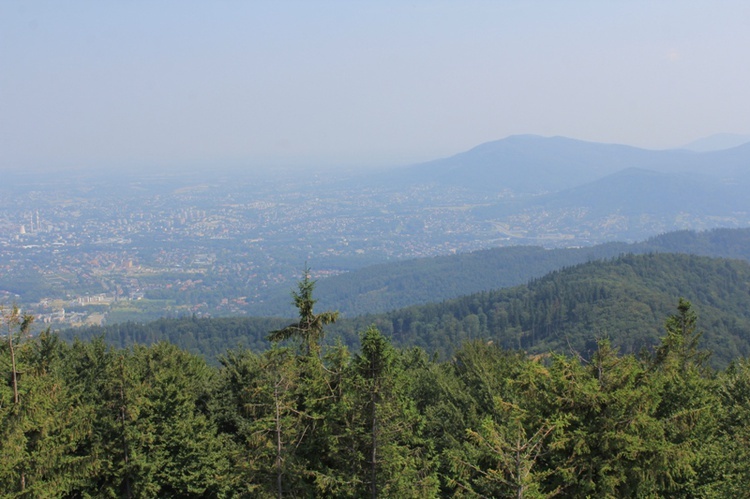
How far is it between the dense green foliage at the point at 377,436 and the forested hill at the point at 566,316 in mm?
78624

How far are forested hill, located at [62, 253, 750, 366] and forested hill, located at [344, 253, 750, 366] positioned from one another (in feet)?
0.70

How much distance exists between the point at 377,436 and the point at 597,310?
10515 cm

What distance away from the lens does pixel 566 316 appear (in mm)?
110750

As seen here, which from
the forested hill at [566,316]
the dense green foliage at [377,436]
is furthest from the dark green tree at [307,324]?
the forested hill at [566,316]

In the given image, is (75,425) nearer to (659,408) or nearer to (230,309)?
(659,408)

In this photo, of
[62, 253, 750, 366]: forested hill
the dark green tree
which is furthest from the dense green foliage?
[62, 253, 750, 366]: forested hill

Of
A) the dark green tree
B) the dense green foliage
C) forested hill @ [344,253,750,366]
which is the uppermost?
the dark green tree

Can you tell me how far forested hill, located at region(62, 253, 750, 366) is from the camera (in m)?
100

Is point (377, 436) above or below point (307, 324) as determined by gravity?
below

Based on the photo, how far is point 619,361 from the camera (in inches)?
501

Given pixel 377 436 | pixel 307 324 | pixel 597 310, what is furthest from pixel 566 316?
pixel 377 436

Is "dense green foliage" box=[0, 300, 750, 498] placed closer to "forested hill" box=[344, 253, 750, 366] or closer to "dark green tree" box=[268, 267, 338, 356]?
"dark green tree" box=[268, 267, 338, 356]

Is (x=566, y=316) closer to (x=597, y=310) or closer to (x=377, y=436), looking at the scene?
(x=597, y=310)

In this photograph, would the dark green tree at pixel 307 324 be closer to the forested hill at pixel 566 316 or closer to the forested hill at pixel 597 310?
the forested hill at pixel 566 316
